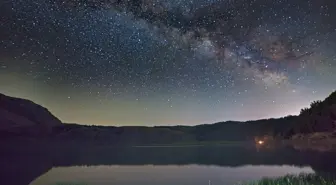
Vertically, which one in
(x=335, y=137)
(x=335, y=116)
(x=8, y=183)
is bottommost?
(x=8, y=183)

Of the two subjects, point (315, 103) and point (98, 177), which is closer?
point (98, 177)

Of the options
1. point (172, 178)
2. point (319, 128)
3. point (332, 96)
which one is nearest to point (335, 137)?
point (319, 128)

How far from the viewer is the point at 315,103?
178625mm

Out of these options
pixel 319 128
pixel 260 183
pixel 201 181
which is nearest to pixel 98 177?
pixel 201 181

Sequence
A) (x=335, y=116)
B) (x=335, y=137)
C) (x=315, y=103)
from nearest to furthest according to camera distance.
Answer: (x=335, y=137), (x=335, y=116), (x=315, y=103)

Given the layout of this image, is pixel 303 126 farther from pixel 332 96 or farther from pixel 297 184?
pixel 297 184

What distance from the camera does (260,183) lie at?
32875 millimetres

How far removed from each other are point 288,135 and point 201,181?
135003 millimetres

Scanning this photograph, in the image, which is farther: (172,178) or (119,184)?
(172,178)

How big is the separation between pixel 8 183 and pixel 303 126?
421ft

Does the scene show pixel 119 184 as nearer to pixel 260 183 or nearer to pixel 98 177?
pixel 98 177

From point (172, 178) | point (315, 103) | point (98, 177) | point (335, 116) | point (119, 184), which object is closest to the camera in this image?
point (119, 184)

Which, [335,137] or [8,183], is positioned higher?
[335,137]

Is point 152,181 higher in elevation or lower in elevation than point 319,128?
lower
